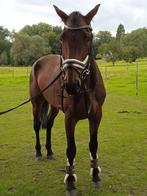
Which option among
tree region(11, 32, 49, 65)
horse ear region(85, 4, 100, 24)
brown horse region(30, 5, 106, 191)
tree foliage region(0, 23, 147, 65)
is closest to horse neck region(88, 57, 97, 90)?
brown horse region(30, 5, 106, 191)

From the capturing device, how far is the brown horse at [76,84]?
12.6 feet

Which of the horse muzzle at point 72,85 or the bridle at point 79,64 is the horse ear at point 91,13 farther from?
the horse muzzle at point 72,85

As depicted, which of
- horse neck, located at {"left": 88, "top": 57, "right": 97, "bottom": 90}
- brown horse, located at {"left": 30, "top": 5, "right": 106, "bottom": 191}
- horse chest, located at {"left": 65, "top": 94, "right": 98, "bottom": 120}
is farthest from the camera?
horse neck, located at {"left": 88, "top": 57, "right": 97, "bottom": 90}

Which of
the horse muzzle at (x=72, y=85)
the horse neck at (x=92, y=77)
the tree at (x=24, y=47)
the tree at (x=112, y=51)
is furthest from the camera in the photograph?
the tree at (x=24, y=47)

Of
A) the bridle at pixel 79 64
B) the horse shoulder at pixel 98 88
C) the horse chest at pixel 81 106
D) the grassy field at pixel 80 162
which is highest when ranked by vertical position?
the bridle at pixel 79 64

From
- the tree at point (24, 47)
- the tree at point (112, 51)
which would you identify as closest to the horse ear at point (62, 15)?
the tree at point (112, 51)

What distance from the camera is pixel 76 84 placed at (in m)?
3.72

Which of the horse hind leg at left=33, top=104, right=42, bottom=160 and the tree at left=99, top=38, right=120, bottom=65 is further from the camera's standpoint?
the tree at left=99, top=38, right=120, bottom=65

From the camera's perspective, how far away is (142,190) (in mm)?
4832

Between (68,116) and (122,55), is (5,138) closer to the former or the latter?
(68,116)

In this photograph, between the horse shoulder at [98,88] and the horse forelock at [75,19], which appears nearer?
the horse forelock at [75,19]

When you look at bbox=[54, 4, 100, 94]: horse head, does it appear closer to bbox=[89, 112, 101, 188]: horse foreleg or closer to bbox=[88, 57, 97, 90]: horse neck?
bbox=[88, 57, 97, 90]: horse neck

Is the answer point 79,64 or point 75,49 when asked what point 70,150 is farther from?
point 75,49

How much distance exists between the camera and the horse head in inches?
148
